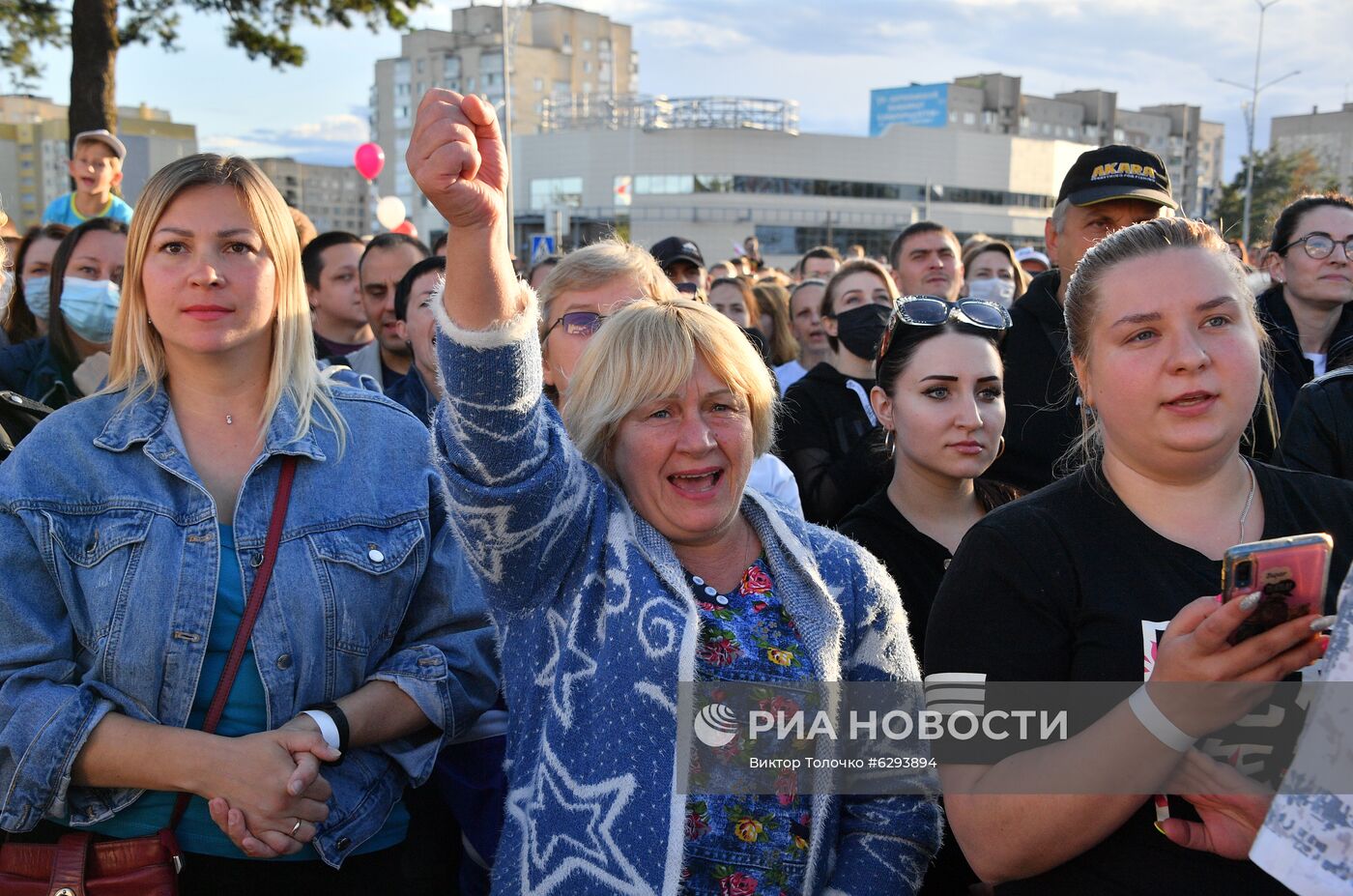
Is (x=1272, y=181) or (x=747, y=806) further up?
(x=1272, y=181)

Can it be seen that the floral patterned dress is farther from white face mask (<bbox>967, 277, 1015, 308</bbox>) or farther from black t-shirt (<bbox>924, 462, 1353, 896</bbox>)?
white face mask (<bbox>967, 277, 1015, 308</bbox>)

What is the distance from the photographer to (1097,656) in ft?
6.49

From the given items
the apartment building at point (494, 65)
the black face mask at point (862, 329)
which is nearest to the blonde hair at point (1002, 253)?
the black face mask at point (862, 329)

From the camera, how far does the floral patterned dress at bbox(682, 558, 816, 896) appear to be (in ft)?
7.01

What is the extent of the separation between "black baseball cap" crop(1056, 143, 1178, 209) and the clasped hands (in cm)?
324

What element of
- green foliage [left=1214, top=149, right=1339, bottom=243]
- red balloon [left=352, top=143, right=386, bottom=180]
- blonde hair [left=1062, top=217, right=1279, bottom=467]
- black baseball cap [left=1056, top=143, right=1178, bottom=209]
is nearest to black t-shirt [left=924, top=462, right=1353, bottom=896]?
blonde hair [left=1062, top=217, right=1279, bottom=467]

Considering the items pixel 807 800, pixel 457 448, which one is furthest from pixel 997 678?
pixel 457 448

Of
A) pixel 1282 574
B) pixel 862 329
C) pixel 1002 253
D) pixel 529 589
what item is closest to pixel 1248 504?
pixel 1282 574

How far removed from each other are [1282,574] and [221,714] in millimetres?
2057

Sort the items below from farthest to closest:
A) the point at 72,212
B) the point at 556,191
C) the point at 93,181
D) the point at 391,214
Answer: the point at 556,191 < the point at 391,214 < the point at 72,212 < the point at 93,181

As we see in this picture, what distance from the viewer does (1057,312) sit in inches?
157

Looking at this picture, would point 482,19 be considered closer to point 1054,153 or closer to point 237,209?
point 1054,153

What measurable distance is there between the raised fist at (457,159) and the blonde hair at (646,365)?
0.48 metres

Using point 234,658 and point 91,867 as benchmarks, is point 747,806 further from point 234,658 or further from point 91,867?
point 91,867
